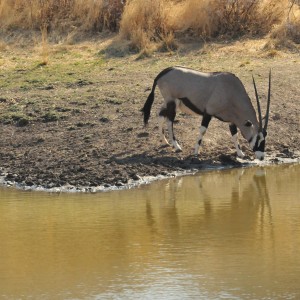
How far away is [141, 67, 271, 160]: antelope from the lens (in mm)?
13227

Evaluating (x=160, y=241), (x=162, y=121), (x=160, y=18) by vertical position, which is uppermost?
(x=160, y=18)

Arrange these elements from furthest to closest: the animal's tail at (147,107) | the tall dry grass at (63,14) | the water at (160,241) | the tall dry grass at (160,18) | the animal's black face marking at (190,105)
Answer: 1. the tall dry grass at (63,14)
2. the tall dry grass at (160,18)
3. the animal's tail at (147,107)
4. the animal's black face marking at (190,105)
5. the water at (160,241)

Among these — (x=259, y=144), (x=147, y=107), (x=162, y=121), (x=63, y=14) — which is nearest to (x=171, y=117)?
(x=162, y=121)

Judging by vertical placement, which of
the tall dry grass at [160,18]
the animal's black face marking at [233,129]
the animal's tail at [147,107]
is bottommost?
the animal's black face marking at [233,129]

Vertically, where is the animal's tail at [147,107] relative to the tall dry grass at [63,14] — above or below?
below

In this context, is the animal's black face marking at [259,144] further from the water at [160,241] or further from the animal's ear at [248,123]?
the water at [160,241]

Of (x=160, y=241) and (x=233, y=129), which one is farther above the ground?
(x=233, y=129)

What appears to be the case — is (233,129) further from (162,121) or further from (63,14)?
(63,14)

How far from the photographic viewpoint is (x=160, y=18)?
19.9 metres

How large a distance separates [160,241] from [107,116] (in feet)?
17.7

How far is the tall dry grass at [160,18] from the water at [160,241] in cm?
731

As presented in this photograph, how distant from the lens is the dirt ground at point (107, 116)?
12750 millimetres

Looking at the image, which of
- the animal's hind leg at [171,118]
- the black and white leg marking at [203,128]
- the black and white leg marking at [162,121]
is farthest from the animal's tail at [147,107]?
the black and white leg marking at [203,128]

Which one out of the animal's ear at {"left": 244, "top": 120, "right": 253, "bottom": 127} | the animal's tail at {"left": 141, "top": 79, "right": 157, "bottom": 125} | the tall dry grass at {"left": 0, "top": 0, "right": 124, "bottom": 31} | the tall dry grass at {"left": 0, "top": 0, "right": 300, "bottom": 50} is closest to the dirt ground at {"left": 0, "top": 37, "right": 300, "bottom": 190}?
the animal's tail at {"left": 141, "top": 79, "right": 157, "bottom": 125}
